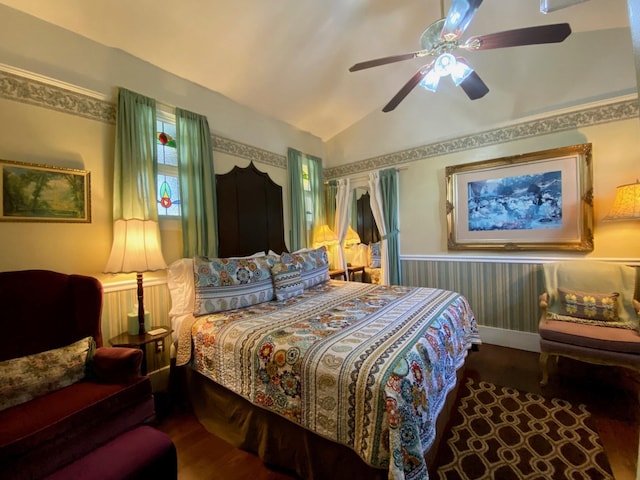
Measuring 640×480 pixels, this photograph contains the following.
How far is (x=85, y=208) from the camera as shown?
2053 mm

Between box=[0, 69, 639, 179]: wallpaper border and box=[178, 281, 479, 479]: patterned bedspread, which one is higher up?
box=[0, 69, 639, 179]: wallpaper border

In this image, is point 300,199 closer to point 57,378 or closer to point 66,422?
point 57,378

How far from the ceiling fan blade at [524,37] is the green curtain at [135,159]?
251 centimetres

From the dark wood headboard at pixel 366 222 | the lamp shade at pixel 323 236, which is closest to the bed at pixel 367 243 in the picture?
the dark wood headboard at pixel 366 222

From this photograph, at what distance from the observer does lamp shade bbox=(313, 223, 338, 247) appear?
4.07 m

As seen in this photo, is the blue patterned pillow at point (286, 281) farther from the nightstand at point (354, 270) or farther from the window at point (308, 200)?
the nightstand at point (354, 270)

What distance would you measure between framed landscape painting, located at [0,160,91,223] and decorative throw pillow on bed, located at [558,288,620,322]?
13.5ft

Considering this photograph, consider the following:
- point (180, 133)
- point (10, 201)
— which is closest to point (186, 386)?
point (10, 201)

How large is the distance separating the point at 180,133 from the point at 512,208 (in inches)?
142

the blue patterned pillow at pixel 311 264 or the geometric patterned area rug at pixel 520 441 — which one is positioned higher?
the blue patterned pillow at pixel 311 264

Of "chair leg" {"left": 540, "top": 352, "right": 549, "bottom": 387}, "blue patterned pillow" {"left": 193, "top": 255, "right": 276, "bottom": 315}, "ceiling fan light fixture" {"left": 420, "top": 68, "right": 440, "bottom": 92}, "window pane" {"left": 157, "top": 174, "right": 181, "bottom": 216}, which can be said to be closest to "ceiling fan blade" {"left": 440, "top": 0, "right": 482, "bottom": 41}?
"ceiling fan light fixture" {"left": 420, "top": 68, "right": 440, "bottom": 92}

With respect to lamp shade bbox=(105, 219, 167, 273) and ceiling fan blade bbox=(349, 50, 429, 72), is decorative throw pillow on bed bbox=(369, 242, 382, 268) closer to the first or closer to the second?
ceiling fan blade bbox=(349, 50, 429, 72)

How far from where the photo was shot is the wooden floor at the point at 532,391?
1.58m

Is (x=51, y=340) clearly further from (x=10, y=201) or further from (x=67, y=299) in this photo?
(x=10, y=201)
